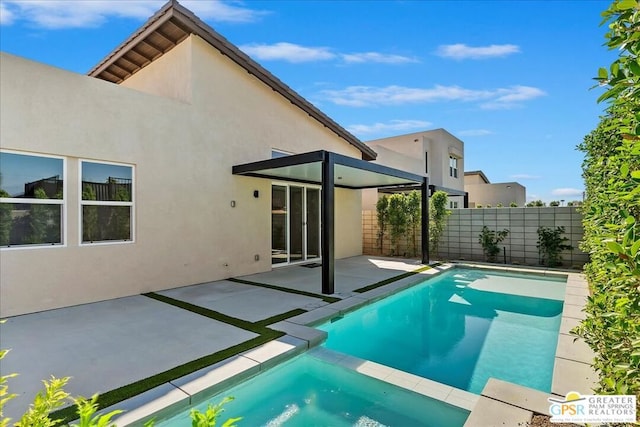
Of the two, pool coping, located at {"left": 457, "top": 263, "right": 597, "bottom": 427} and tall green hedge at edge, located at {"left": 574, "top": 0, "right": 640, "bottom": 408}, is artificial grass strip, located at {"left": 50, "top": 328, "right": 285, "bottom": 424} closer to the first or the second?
pool coping, located at {"left": 457, "top": 263, "right": 597, "bottom": 427}

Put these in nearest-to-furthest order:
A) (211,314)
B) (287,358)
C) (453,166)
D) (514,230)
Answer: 1. (287,358)
2. (211,314)
3. (514,230)
4. (453,166)

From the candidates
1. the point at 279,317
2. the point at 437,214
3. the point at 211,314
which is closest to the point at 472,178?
the point at 437,214

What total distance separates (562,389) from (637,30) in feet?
12.5

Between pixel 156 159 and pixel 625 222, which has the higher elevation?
pixel 156 159

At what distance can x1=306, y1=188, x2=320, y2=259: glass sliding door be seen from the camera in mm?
13461

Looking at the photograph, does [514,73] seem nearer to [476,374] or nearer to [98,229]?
[476,374]

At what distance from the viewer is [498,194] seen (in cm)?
3475

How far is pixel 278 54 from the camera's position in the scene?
11.9 metres

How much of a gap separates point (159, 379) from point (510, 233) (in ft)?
44.6

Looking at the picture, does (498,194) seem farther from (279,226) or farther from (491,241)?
(279,226)

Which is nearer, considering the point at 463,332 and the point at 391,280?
the point at 463,332

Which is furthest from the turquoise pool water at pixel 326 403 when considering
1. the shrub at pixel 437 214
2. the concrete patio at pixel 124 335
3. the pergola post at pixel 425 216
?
the shrub at pixel 437 214

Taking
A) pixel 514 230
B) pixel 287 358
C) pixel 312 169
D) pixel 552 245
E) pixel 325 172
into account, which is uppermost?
pixel 312 169

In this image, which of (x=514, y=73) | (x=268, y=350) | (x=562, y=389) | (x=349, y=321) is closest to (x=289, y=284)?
(x=349, y=321)
